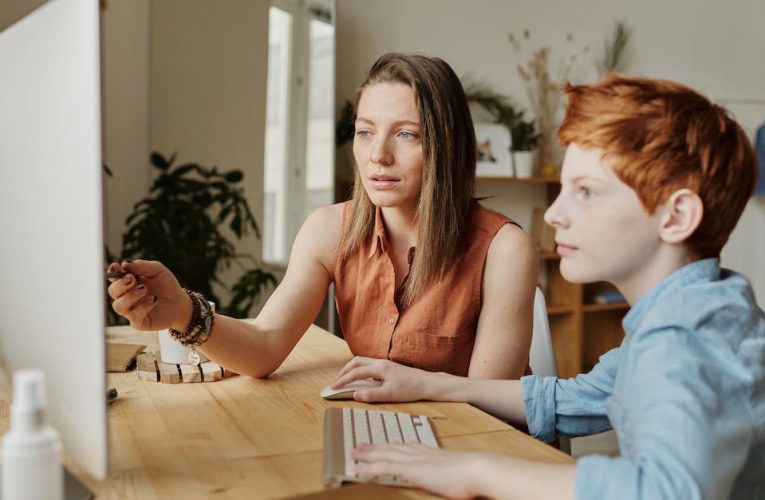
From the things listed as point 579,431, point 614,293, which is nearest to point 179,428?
point 579,431

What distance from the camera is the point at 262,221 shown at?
3738mm

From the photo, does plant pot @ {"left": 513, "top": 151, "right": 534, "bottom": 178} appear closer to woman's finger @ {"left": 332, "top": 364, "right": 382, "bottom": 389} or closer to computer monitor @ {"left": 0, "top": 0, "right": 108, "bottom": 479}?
woman's finger @ {"left": 332, "top": 364, "right": 382, "bottom": 389}

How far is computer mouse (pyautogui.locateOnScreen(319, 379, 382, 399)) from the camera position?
128 cm

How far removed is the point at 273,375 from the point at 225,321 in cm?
13

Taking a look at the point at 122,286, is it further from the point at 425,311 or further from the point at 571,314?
the point at 571,314

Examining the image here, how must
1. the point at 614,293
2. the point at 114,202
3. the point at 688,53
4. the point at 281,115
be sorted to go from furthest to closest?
the point at 688,53 < the point at 614,293 < the point at 281,115 < the point at 114,202

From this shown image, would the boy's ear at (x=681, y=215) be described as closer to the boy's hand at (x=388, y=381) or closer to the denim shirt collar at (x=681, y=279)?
the denim shirt collar at (x=681, y=279)

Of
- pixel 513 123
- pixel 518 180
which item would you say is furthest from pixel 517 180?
pixel 513 123

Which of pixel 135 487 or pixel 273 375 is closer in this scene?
pixel 135 487

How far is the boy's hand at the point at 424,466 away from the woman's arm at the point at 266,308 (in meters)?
0.54

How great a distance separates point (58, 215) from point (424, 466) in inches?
18.3

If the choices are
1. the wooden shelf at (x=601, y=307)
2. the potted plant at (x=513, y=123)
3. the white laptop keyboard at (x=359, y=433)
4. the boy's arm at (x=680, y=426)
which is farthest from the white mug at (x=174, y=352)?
the wooden shelf at (x=601, y=307)

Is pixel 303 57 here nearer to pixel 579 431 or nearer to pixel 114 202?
pixel 114 202

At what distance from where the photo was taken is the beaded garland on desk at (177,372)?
1403mm
